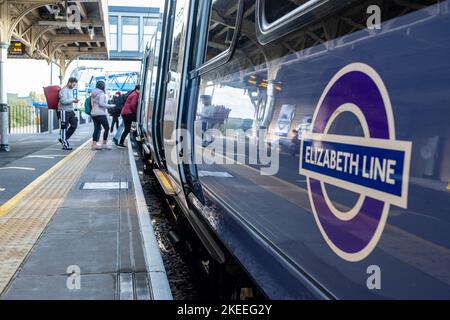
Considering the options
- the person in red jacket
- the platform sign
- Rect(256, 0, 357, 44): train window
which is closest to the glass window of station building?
the platform sign

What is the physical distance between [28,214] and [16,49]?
12.5 m

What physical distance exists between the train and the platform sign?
15.0 meters

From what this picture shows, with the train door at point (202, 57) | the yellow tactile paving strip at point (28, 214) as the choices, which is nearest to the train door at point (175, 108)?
the train door at point (202, 57)

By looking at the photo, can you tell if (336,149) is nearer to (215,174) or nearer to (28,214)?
(215,174)

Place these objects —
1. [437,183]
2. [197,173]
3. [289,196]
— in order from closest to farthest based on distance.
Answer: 1. [437,183]
2. [289,196]
3. [197,173]

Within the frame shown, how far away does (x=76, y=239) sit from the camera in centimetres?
406

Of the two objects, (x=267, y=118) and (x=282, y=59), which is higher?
(x=282, y=59)

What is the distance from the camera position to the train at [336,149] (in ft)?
3.23

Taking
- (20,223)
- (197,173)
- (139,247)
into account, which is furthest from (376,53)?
(20,223)

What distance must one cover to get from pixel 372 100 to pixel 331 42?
0.98 ft

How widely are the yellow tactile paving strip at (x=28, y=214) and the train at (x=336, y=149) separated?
187 centimetres
